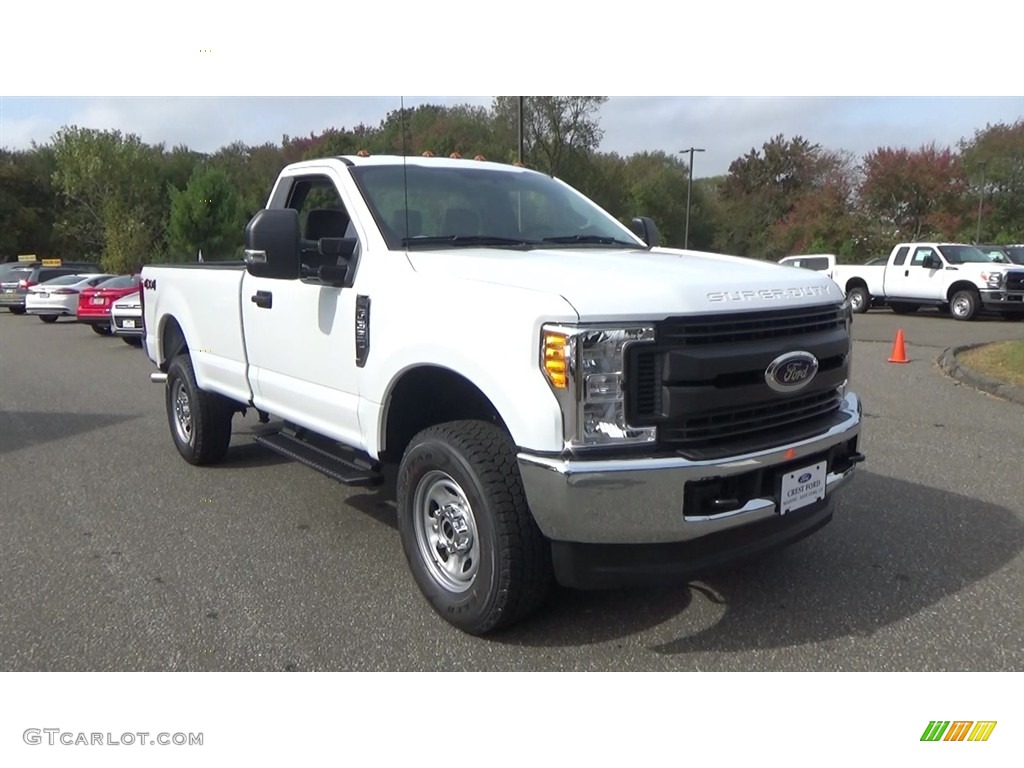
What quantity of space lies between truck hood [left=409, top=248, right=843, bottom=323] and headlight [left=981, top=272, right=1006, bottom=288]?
18.2 meters

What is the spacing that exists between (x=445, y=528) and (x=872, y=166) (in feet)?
135

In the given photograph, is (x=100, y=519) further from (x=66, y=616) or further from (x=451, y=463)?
(x=451, y=463)

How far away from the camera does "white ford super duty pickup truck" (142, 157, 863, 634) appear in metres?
3.08

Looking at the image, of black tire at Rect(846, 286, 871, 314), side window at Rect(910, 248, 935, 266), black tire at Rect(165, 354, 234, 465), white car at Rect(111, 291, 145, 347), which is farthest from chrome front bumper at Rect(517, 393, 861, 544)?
black tire at Rect(846, 286, 871, 314)

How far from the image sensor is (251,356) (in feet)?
17.4

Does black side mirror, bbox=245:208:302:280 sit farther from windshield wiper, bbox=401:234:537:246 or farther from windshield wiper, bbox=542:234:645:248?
windshield wiper, bbox=542:234:645:248

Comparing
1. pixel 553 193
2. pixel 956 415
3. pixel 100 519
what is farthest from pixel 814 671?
pixel 956 415

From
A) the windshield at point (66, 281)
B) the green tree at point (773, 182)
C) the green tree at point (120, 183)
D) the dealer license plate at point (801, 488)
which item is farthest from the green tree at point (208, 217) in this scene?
the green tree at point (773, 182)

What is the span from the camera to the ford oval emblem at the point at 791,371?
3.33m

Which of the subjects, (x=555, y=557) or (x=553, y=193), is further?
(x=553, y=193)

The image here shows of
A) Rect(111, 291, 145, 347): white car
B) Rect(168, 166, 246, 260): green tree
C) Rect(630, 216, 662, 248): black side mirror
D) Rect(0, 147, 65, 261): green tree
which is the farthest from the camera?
Rect(0, 147, 65, 261): green tree

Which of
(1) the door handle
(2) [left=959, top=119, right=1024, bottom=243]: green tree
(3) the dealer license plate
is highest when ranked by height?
(2) [left=959, top=119, right=1024, bottom=243]: green tree

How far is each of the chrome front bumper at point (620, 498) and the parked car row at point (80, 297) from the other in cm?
668

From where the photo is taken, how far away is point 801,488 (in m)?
3.46
